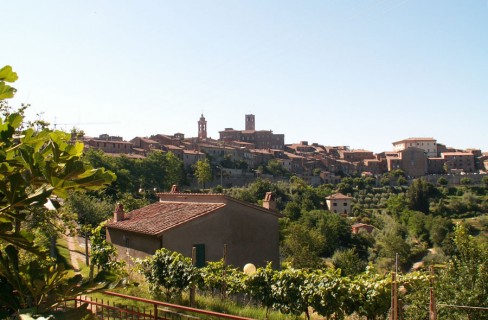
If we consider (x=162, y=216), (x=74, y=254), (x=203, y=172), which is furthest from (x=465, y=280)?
(x=203, y=172)

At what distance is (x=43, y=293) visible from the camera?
9.37 feet

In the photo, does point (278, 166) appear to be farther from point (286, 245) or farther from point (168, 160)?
point (286, 245)

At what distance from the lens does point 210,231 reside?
16062mm

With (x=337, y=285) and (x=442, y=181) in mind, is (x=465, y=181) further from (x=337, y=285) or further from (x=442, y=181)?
(x=337, y=285)

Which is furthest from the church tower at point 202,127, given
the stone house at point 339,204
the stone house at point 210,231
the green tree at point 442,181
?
the stone house at point 210,231

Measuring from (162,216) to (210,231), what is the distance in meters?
2.56

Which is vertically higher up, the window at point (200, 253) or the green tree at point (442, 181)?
the window at point (200, 253)

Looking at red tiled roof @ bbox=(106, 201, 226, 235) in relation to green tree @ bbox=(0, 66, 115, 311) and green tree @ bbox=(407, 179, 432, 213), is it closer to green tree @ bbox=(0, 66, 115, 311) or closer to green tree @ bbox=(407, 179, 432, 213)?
green tree @ bbox=(0, 66, 115, 311)

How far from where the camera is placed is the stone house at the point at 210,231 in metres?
15.5

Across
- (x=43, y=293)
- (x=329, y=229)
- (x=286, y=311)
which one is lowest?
(x=329, y=229)

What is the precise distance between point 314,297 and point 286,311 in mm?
897

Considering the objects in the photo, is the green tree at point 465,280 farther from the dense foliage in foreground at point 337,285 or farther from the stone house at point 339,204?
the stone house at point 339,204

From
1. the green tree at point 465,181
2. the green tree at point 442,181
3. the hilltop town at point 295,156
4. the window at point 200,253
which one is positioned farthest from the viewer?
the green tree at point 442,181

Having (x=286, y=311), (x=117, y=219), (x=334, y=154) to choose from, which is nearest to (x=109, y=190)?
(x=117, y=219)
